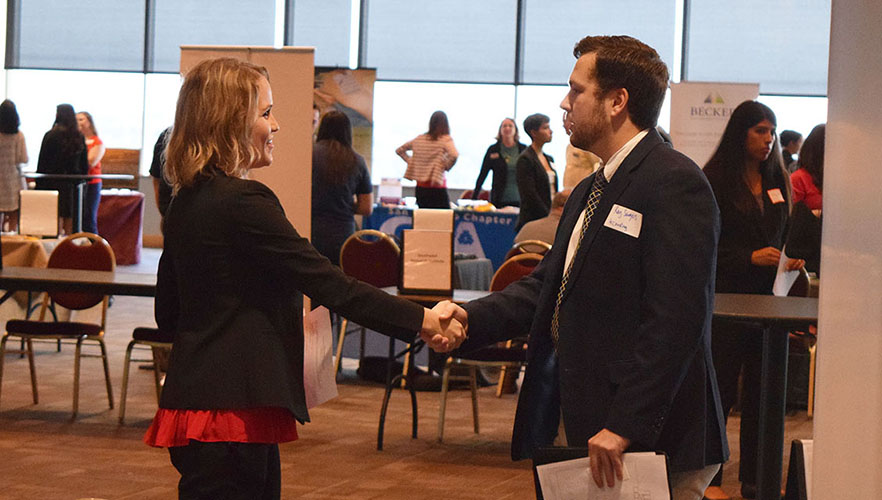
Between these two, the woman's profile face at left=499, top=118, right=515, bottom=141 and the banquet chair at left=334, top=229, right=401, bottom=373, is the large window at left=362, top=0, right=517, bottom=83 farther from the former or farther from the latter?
the banquet chair at left=334, top=229, right=401, bottom=373

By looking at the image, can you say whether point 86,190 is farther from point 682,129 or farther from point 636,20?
point 636,20

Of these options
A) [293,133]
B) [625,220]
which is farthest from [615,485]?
[293,133]

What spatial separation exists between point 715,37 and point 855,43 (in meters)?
12.4

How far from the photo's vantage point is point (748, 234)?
4.30 m

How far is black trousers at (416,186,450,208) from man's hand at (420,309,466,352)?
742 centimetres

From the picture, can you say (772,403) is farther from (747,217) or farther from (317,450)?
(317,450)

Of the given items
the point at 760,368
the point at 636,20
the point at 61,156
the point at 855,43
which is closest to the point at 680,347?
the point at 855,43

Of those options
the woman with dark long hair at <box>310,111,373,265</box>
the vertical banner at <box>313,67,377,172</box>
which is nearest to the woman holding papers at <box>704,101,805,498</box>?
the woman with dark long hair at <box>310,111,373,265</box>

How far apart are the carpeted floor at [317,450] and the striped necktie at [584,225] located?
7.43 feet

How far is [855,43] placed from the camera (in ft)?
6.00

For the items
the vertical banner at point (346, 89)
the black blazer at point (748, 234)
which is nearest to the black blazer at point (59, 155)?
the vertical banner at point (346, 89)

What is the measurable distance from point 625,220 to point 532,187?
233 inches

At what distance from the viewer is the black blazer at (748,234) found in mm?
4289

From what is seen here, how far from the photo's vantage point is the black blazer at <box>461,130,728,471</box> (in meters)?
1.79
